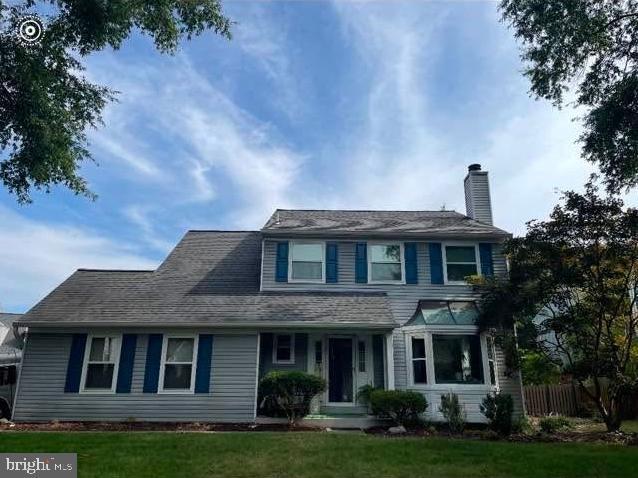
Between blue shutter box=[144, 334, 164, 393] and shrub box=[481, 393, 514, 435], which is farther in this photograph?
blue shutter box=[144, 334, 164, 393]

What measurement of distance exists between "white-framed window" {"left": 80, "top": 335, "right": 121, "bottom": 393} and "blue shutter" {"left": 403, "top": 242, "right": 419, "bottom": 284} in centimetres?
954

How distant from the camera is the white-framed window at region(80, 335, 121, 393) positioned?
13383 millimetres

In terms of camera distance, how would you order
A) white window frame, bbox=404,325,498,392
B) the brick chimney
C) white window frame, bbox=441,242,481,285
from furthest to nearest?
the brick chimney < white window frame, bbox=441,242,481,285 < white window frame, bbox=404,325,498,392

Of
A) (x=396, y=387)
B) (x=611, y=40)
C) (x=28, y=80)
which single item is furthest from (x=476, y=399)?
(x=28, y=80)

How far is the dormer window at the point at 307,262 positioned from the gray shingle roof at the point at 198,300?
743mm

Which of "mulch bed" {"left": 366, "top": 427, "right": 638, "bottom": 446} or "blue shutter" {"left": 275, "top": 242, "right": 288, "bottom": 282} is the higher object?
"blue shutter" {"left": 275, "top": 242, "right": 288, "bottom": 282}

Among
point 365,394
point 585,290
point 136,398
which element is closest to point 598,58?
point 585,290

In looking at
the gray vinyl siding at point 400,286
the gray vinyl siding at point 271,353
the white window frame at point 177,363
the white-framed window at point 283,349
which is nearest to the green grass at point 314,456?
the white window frame at point 177,363

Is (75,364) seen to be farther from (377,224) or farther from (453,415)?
(377,224)

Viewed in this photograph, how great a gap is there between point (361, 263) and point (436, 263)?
103 inches

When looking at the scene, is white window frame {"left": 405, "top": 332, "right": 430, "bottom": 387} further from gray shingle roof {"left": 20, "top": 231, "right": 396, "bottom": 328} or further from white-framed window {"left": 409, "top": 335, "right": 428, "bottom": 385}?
gray shingle roof {"left": 20, "top": 231, "right": 396, "bottom": 328}

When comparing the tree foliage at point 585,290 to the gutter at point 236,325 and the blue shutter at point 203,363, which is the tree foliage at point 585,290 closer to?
the gutter at point 236,325

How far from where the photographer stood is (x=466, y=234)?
52.4ft

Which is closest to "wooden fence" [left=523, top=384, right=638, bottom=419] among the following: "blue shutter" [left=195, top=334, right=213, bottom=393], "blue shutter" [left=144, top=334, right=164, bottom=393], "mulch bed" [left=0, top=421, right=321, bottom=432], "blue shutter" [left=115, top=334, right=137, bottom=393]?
"mulch bed" [left=0, top=421, right=321, bottom=432]
